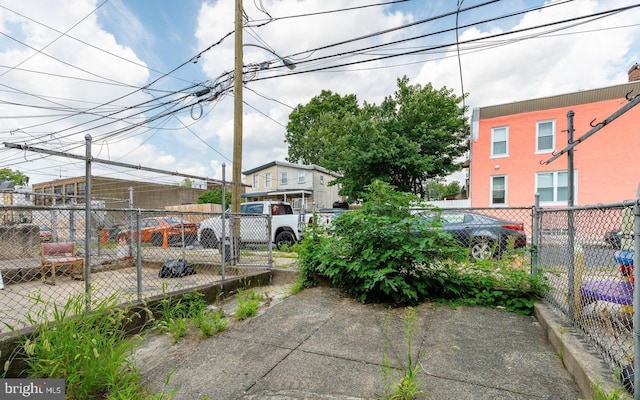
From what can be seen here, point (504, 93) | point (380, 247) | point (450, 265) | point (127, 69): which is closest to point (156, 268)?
point (380, 247)

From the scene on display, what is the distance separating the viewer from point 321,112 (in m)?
27.5

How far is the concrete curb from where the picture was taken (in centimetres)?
158

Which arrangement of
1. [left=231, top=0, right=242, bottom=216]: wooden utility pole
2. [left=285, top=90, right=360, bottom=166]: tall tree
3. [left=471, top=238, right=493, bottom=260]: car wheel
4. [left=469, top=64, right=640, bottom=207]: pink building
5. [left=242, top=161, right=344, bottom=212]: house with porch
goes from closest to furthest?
[left=471, top=238, right=493, bottom=260]: car wheel → [left=231, top=0, right=242, bottom=216]: wooden utility pole → [left=469, top=64, right=640, bottom=207]: pink building → [left=242, top=161, right=344, bottom=212]: house with porch → [left=285, top=90, right=360, bottom=166]: tall tree

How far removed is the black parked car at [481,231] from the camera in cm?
384

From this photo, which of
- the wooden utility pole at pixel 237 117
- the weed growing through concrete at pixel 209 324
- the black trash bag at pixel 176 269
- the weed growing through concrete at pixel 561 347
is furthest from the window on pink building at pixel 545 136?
the weed growing through concrete at pixel 209 324

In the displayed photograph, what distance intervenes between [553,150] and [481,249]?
10840 millimetres

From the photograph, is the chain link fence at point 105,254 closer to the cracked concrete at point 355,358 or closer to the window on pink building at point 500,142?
the cracked concrete at point 355,358

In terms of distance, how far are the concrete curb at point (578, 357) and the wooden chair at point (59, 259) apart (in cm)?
640

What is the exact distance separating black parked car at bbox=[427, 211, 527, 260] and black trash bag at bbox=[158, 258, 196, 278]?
4.32m

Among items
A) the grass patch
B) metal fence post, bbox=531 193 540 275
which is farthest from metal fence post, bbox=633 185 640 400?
the grass patch

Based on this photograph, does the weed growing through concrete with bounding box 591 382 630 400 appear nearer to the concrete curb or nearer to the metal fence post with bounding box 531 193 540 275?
the concrete curb

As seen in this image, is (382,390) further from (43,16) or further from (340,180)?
(340,180)

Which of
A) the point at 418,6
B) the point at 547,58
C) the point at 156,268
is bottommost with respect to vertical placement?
the point at 156,268

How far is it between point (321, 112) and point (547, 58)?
21289 mm
